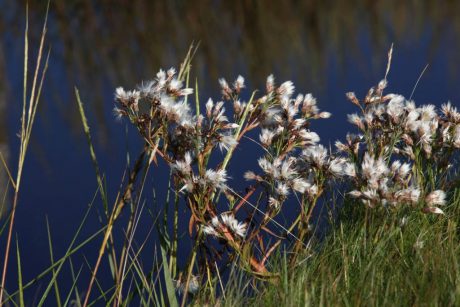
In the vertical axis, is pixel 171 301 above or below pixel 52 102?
below

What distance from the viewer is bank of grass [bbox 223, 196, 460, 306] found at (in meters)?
2.13

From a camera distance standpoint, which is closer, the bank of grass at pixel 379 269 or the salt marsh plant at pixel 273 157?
the bank of grass at pixel 379 269

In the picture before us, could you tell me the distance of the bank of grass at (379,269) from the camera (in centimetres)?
→ 213

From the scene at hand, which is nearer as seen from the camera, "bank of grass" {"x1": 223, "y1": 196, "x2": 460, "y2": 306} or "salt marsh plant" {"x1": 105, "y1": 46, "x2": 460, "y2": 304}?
"bank of grass" {"x1": 223, "y1": 196, "x2": 460, "y2": 306}

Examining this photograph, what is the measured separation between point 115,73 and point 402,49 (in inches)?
95.4

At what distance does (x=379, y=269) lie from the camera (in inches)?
93.7

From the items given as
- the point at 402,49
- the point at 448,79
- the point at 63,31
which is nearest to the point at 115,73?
the point at 63,31

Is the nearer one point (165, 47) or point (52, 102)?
point (52, 102)

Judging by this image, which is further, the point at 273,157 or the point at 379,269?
the point at 273,157

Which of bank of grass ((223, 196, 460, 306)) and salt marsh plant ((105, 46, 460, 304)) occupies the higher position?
salt marsh plant ((105, 46, 460, 304))

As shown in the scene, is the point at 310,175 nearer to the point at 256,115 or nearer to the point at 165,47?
the point at 256,115

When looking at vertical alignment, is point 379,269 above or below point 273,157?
below

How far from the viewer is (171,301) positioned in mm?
2621

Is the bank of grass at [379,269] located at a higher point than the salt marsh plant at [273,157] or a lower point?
lower
